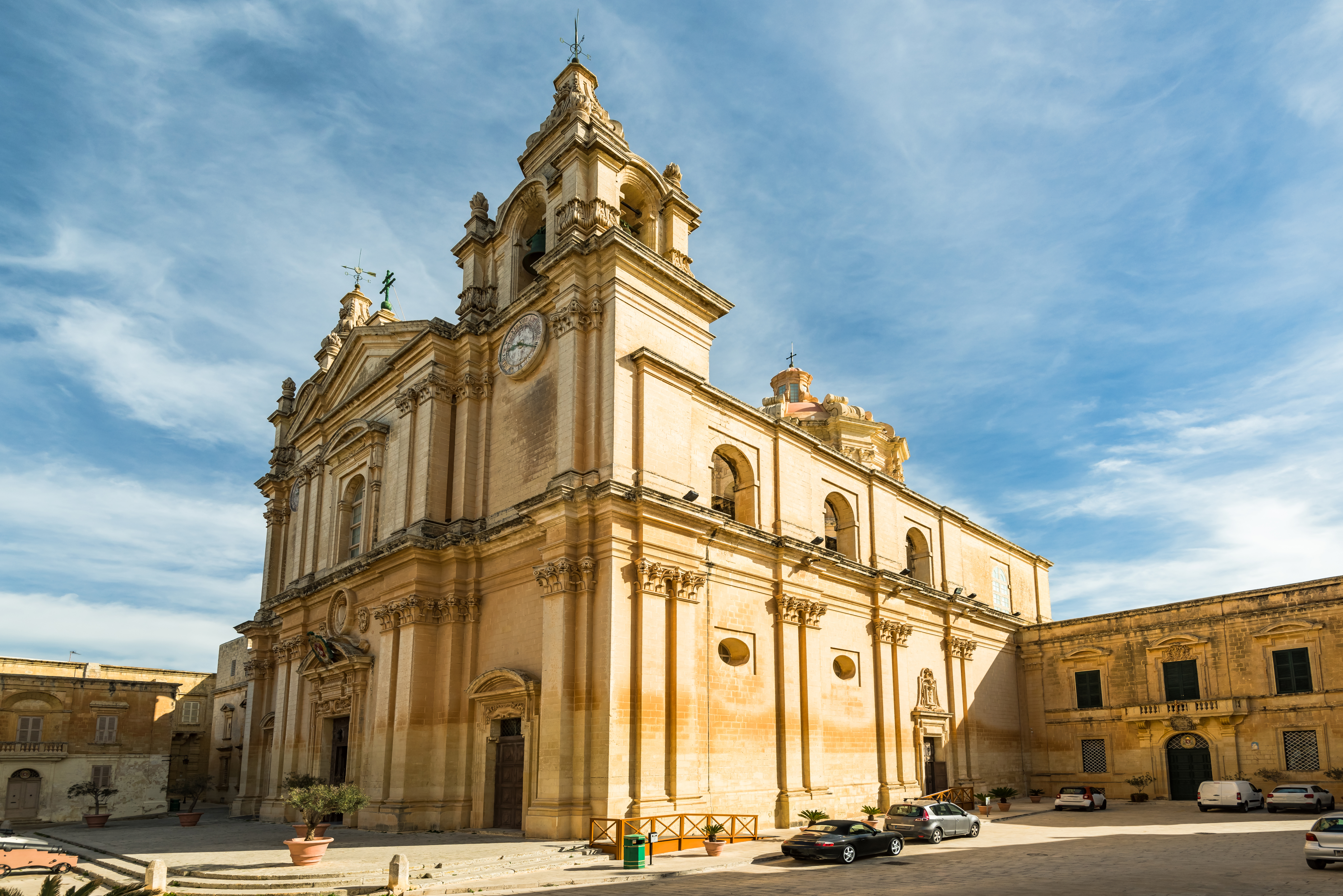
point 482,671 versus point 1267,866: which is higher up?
point 482,671

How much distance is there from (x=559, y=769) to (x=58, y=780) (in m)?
33.2

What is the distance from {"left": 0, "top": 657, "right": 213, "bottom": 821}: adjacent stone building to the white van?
45.1m

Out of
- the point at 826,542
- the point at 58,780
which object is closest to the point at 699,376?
the point at 826,542

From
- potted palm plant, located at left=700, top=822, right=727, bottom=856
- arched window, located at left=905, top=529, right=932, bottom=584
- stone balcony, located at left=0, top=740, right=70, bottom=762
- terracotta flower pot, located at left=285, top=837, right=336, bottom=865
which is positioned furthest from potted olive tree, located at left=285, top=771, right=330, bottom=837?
arched window, located at left=905, top=529, right=932, bottom=584

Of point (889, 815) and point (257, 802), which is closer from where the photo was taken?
point (889, 815)

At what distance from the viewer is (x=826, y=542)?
33.7m

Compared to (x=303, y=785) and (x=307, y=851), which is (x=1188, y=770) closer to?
(x=303, y=785)

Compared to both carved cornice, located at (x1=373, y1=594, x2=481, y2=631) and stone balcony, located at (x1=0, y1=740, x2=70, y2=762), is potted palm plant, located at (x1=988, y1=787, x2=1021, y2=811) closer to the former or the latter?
carved cornice, located at (x1=373, y1=594, x2=481, y2=631)

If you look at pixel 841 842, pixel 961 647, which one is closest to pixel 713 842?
pixel 841 842

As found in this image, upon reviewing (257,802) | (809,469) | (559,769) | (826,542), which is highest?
(809,469)

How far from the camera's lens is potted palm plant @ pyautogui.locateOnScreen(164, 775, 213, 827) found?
148 ft

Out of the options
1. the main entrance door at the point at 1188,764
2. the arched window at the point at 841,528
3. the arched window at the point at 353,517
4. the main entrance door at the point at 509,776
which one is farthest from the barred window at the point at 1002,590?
the arched window at the point at 353,517

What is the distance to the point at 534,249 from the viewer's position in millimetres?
30469

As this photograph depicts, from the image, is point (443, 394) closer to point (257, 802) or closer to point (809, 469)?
point (809, 469)
